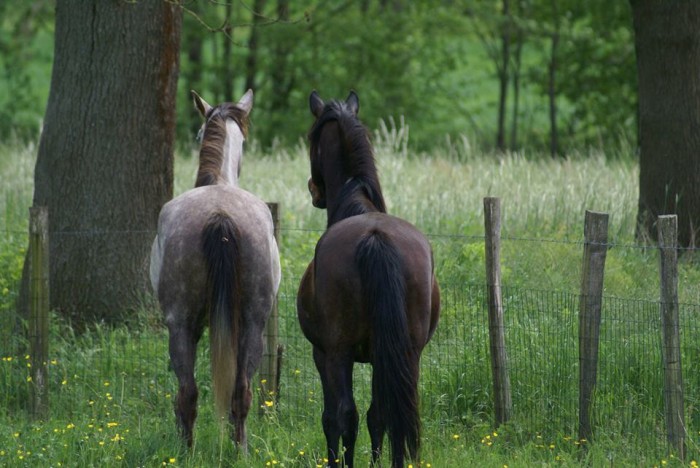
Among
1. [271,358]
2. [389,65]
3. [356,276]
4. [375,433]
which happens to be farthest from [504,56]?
[356,276]

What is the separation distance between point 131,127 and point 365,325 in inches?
174

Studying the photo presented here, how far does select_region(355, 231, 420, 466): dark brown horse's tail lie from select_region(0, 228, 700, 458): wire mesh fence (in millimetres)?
1775

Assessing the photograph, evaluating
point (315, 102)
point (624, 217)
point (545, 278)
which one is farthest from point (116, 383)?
point (624, 217)

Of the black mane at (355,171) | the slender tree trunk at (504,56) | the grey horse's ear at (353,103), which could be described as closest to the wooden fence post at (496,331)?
the grey horse's ear at (353,103)

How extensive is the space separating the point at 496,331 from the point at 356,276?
202 centimetres

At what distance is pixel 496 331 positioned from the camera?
23.5 ft

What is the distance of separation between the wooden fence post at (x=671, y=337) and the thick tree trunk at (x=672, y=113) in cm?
406

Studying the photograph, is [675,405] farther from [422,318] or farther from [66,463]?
[66,463]

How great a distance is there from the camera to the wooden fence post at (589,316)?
6.61 meters

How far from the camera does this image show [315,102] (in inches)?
258

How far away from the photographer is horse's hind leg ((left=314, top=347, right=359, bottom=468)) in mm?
5586

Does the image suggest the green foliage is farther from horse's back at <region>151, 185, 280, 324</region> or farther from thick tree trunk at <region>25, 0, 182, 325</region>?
horse's back at <region>151, 185, 280, 324</region>

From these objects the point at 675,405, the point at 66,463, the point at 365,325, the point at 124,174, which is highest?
the point at 124,174

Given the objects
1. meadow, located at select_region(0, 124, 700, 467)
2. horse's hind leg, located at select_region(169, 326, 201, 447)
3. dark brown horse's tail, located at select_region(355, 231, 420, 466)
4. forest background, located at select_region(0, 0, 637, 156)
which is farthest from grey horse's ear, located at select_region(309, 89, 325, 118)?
forest background, located at select_region(0, 0, 637, 156)
